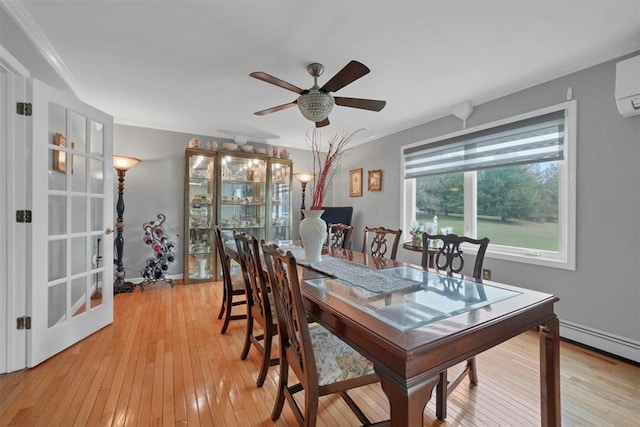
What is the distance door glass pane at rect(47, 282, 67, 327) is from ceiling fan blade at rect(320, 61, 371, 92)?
2577 millimetres

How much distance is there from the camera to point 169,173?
13.7 ft

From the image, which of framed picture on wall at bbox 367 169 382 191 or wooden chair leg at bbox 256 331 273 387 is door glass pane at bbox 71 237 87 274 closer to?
wooden chair leg at bbox 256 331 273 387

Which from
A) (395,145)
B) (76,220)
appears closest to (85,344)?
(76,220)

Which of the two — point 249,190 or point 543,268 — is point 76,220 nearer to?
point 249,190

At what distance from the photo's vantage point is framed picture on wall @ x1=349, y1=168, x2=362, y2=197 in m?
4.95

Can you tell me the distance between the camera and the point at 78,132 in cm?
230

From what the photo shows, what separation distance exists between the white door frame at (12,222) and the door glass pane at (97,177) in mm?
661

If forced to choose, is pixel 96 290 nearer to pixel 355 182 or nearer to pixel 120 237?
pixel 120 237

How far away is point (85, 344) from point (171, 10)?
2.58 m

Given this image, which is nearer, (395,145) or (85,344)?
(85,344)

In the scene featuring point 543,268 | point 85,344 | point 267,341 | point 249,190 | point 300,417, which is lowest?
point 85,344

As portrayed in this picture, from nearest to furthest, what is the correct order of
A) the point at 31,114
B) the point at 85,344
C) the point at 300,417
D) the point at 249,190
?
the point at 300,417 < the point at 31,114 < the point at 85,344 < the point at 249,190

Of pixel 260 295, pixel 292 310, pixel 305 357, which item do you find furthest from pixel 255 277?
pixel 305 357

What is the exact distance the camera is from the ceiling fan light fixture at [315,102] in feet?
7.07
